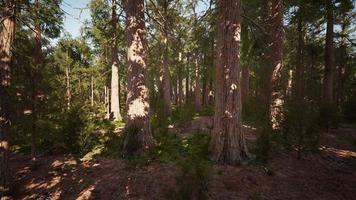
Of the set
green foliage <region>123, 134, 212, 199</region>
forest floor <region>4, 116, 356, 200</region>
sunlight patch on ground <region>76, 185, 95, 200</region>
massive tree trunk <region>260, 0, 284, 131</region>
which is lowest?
sunlight patch on ground <region>76, 185, 95, 200</region>

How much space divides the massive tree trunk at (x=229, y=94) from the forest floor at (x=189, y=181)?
46 centimetres

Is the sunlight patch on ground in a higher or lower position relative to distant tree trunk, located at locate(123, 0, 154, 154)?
lower

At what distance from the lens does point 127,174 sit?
6078mm

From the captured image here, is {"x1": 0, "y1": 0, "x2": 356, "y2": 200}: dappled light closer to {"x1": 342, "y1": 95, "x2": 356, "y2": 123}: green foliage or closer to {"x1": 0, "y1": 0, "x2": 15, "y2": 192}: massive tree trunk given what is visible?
{"x1": 0, "y1": 0, "x2": 15, "y2": 192}: massive tree trunk

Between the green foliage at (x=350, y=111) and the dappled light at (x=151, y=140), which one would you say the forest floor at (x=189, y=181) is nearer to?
the dappled light at (x=151, y=140)

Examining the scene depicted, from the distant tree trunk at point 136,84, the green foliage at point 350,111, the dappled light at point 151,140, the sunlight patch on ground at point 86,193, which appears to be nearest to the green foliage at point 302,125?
the dappled light at point 151,140

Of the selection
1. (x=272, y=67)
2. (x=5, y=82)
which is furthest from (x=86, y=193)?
(x=272, y=67)

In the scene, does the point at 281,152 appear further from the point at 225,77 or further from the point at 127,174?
the point at 127,174

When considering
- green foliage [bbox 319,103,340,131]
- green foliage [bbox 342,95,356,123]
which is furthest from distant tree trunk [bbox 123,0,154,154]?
green foliage [bbox 342,95,356,123]

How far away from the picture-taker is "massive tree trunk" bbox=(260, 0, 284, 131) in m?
8.51

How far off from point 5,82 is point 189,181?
505 cm

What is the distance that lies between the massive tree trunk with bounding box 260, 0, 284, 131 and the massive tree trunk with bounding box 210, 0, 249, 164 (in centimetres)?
199

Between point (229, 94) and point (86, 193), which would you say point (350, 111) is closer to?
point (229, 94)

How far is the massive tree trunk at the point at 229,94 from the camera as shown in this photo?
650 centimetres
